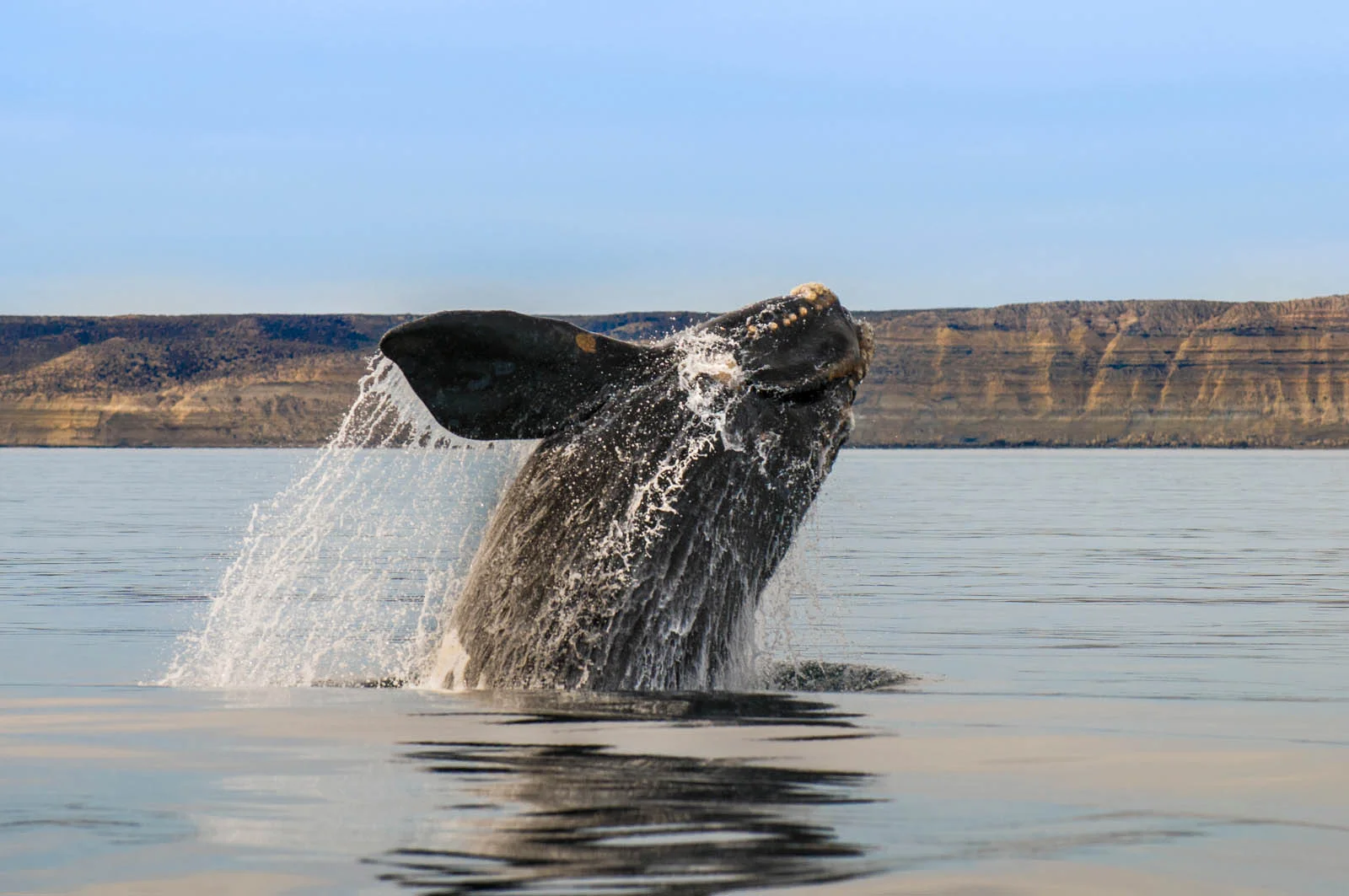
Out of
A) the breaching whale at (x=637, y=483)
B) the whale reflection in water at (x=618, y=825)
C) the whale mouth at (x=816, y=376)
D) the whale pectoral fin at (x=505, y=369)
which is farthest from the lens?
the whale mouth at (x=816, y=376)

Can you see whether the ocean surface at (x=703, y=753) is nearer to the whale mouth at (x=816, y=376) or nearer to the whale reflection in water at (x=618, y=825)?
the whale reflection in water at (x=618, y=825)

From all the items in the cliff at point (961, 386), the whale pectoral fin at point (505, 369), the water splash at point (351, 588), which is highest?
the cliff at point (961, 386)

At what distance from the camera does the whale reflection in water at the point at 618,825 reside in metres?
5.78

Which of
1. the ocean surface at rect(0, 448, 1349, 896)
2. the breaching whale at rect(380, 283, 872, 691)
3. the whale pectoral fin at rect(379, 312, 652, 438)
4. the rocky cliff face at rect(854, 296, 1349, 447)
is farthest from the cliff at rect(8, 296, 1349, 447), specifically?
the whale pectoral fin at rect(379, 312, 652, 438)

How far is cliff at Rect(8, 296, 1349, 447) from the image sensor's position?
183 metres

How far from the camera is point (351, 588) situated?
21.0 m

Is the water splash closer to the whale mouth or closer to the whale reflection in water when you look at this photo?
the whale mouth

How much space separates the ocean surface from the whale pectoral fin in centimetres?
130

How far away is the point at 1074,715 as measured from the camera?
10234 mm

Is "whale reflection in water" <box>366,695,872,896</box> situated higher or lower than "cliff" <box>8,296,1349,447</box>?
lower

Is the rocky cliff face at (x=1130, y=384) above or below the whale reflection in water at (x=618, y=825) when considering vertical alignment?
above

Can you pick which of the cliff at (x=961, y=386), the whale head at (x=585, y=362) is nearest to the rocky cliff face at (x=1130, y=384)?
the cliff at (x=961, y=386)

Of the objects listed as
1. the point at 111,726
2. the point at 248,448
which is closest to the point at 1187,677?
the point at 111,726

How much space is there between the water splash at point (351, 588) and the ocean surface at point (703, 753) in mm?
87
